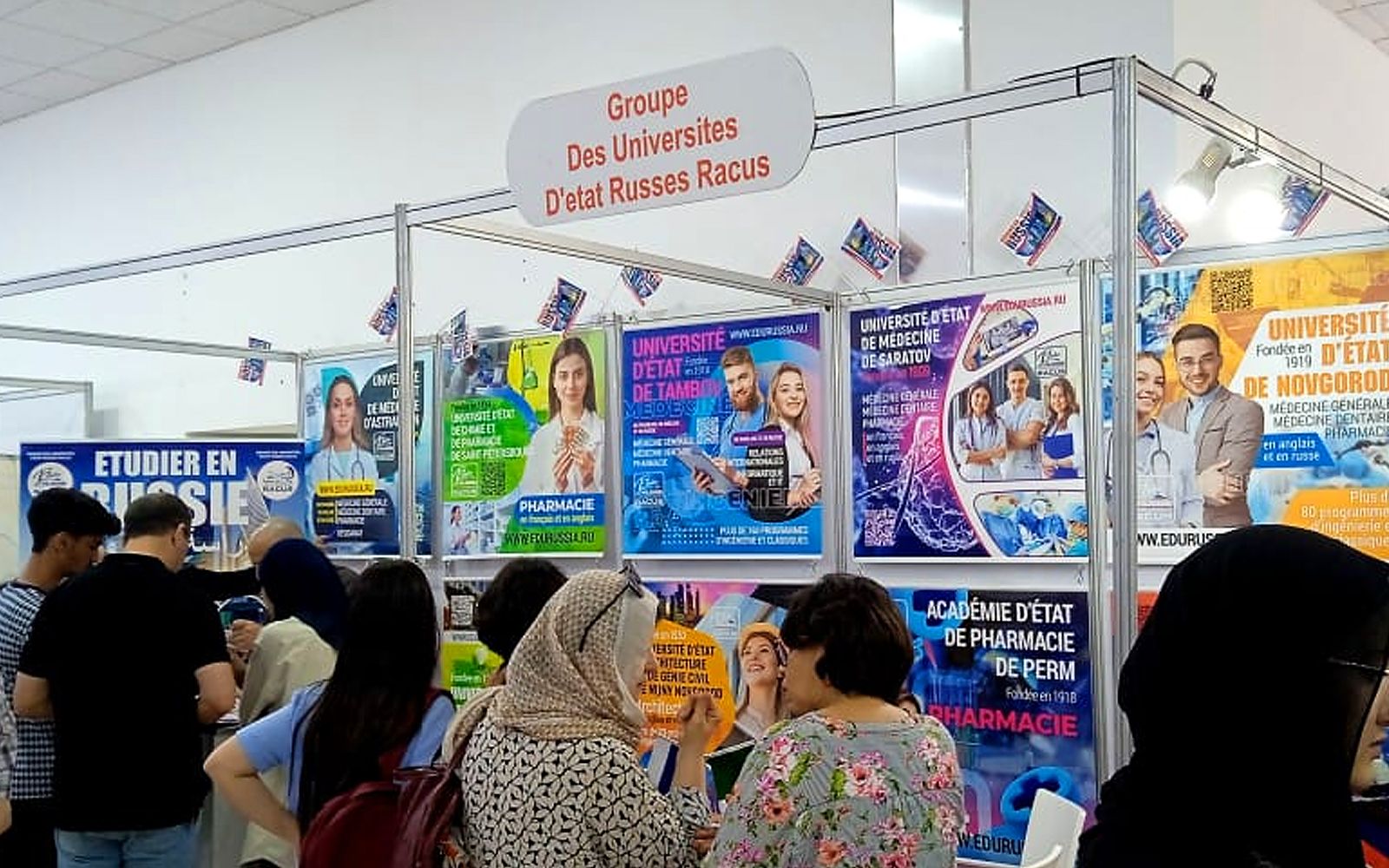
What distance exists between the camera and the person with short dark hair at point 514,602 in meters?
2.72

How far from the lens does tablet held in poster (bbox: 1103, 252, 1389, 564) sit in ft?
10.8

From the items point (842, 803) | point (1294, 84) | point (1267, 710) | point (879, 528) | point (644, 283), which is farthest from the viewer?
point (1294, 84)

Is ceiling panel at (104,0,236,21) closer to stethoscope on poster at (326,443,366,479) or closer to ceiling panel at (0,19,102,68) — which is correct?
ceiling panel at (0,19,102,68)

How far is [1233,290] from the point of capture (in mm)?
3451

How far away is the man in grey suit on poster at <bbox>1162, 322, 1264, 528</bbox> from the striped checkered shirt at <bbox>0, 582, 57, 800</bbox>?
2.87 metres

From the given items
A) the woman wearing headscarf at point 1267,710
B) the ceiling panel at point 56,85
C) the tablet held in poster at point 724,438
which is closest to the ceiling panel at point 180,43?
the ceiling panel at point 56,85

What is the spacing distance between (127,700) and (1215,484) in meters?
2.61

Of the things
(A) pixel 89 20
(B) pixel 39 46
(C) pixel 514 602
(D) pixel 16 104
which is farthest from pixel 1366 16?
(D) pixel 16 104

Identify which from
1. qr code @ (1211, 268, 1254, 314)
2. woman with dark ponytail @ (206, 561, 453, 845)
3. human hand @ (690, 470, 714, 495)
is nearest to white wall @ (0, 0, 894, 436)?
human hand @ (690, 470, 714, 495)

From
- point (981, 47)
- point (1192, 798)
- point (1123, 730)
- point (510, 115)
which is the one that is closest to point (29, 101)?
point (510, 115)

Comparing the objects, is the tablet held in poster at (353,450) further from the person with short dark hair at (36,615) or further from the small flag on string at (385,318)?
the person with short dark hair at (36,615)

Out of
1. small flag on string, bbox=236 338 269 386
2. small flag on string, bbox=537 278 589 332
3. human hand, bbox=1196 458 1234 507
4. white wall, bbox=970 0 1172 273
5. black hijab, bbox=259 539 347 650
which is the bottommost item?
black hijab, bbox=259 539 347 650

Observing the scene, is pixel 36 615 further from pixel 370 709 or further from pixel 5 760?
pixel 370 709

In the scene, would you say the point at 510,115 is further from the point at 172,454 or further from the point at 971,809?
the point at 971,809
